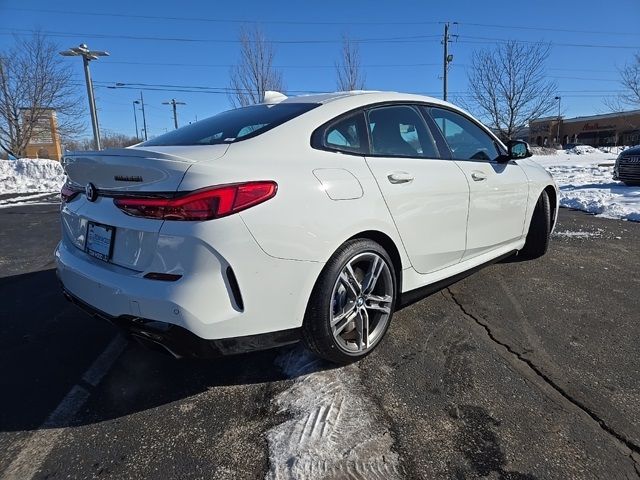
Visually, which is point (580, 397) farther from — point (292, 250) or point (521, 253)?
point (521, 253)

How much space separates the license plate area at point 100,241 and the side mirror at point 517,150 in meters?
3.26

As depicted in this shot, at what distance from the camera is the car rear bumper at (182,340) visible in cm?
193

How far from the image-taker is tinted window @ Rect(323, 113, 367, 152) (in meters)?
2.44

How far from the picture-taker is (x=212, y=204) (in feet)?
6.15

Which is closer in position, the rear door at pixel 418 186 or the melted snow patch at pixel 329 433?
the melted snow patch at pixel 329 433

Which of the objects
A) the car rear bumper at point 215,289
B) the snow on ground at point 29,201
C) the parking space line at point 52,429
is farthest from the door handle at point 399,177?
the snow on ground at point 29,201

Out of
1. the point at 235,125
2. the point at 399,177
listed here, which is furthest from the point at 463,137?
the point at 235,125

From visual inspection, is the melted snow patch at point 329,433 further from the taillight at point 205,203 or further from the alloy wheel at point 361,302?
the taillight at point 205,203

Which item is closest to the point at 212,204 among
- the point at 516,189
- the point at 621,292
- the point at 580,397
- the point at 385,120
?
the point at 385,120

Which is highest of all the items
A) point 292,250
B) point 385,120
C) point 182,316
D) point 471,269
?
point 385,120

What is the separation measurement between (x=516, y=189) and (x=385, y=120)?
1626 millimetres

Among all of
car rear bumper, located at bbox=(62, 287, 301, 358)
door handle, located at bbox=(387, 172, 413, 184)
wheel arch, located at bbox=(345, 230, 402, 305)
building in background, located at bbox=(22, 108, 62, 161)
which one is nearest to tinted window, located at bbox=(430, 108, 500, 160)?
door handle, located at bbox=(387, 172, 413, 184)

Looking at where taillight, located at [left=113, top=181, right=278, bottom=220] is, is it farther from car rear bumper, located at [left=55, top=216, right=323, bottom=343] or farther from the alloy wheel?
the alloy wheel

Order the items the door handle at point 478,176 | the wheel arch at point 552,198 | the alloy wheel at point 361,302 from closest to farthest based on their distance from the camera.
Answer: the alloy wheel at point 361,302 < the door handle at point 478,176 < the wheel arch at point 552,198
